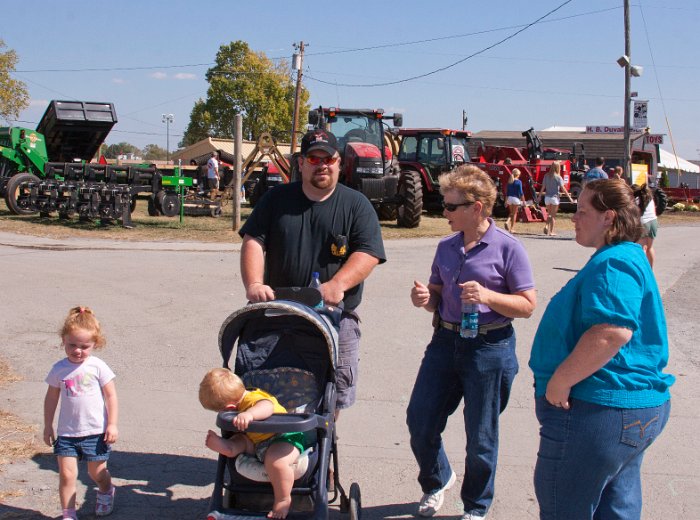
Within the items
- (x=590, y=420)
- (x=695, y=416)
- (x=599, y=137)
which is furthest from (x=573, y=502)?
(x=599, y=137)

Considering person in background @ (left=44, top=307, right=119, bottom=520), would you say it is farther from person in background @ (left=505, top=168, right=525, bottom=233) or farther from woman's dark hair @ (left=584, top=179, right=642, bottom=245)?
person in background @ (left=505, top=168, right=525, bottom=233)

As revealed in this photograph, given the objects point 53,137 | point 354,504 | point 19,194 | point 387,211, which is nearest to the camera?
point 354,504

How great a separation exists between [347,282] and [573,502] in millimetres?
1747

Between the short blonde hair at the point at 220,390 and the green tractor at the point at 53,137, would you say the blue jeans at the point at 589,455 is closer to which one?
the short blonde hair at the point at 220,390

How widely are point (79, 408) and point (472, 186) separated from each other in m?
2.33

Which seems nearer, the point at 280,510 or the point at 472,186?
the point at 280,510

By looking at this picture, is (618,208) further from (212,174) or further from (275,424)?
(212,174)

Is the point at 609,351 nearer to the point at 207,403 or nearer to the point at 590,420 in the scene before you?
the point at 590,420

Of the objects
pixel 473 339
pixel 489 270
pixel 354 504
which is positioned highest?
pixel 489 270

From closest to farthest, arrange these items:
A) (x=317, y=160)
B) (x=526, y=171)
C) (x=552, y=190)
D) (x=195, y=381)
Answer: (x=317, y=160)
(x=195, y=381)
(x=552, y=190)
(x=526, y=171)

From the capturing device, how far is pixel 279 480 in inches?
137

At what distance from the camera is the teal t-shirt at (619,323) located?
2.88 meters

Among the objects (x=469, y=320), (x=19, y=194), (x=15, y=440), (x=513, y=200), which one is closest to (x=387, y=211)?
(x=513, y=200)

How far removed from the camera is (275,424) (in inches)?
134
